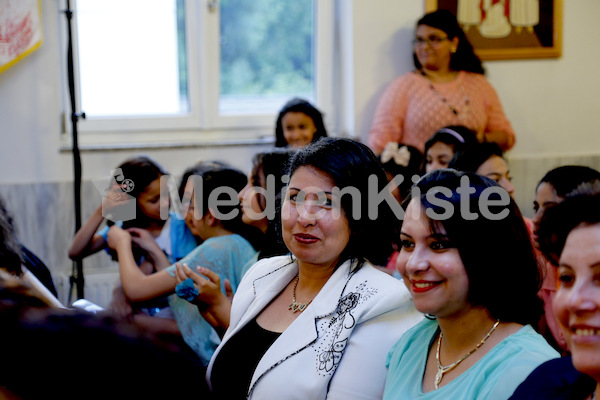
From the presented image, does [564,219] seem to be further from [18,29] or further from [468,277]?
[18,29]

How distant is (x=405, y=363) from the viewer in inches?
56.1

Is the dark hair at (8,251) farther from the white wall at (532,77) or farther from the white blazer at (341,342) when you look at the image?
the white wall at (532,77)

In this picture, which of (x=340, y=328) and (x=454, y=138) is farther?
(x=454, y=138)

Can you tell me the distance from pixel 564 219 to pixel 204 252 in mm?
1410

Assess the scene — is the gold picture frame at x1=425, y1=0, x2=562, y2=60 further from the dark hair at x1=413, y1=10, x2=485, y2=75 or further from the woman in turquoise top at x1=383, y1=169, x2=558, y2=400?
the woman in turquoise top at x1=383, y1=169, x2=558, y2=400

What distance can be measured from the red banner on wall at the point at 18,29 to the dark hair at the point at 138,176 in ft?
3.41

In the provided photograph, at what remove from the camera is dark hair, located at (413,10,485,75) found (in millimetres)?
3617

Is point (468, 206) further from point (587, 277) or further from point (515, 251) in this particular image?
point (587, 277)

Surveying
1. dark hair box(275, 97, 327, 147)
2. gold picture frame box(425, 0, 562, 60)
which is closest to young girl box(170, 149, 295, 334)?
dark hair box(275, 97, 327, 147)

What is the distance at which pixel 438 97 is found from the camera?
362 centimetres

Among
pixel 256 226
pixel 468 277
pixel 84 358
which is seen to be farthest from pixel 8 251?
pixel 84 358

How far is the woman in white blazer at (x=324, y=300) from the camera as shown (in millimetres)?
1511

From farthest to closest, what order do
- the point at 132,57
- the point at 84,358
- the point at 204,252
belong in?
the point at 132,57 → the point at 204,252 → the point at 84,358

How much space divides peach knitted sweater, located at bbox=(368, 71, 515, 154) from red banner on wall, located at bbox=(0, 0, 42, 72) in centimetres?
182
